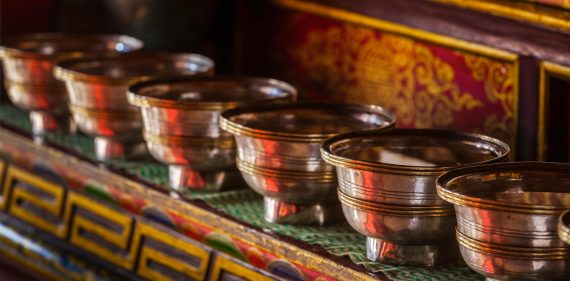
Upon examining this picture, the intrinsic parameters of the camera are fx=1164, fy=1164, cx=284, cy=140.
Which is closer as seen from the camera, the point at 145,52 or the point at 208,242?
the point at 208,242

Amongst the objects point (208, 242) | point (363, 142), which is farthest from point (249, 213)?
point (363, 142)

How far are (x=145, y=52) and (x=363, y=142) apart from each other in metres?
1.17

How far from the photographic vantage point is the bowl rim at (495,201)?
6.12 feet

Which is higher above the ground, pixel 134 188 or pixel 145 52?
pixel 145 52

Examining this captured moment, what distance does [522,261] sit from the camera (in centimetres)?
191

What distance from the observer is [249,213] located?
2.65 meters

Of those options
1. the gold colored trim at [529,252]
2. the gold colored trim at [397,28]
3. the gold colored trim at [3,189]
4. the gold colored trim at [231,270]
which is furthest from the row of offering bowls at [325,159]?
the gold colored trim at [397,28]

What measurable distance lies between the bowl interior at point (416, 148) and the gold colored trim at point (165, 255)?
53cm

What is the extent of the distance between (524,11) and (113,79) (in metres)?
1.06

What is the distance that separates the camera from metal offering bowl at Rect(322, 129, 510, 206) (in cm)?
210

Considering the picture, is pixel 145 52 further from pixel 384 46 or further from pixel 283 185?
pixel 283 185

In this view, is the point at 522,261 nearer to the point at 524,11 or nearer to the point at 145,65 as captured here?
the point at 524,11

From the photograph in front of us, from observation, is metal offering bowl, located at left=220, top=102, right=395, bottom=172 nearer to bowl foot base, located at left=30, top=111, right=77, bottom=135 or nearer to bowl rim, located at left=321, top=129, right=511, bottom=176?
bowl rim, located at left=321, top=129, right=511, bottom=176

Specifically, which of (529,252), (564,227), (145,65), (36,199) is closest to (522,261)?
(529,252)
